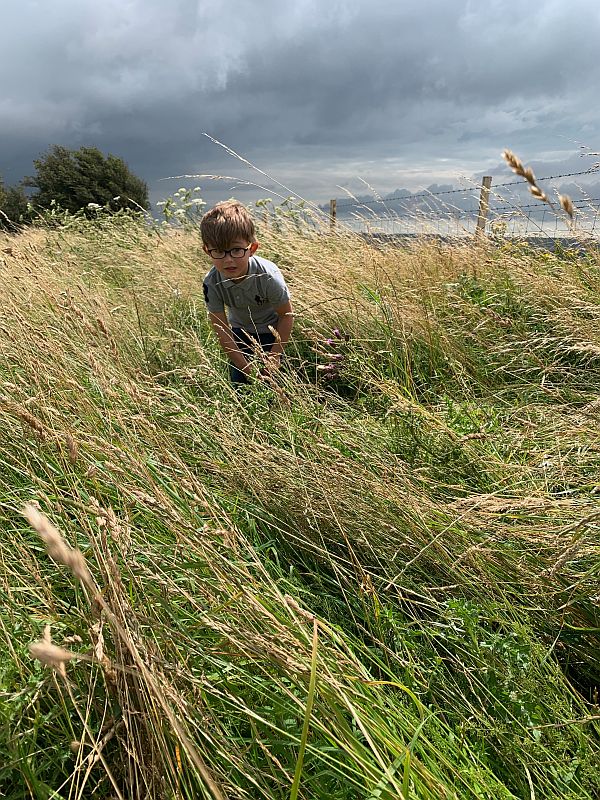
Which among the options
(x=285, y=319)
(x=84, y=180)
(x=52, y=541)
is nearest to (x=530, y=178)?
(x=285, y=319)

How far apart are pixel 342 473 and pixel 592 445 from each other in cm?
84

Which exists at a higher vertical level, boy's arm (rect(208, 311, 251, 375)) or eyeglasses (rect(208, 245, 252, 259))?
eyeglasses (rect(208, 245, 252, 259))

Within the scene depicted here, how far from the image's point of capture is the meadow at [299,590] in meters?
0.93

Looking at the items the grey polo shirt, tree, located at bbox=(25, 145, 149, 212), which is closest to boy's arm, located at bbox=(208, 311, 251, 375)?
the grey polo shirt

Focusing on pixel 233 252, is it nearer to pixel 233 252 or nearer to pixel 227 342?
pixel 233 252

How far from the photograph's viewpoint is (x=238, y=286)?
314 centimetres

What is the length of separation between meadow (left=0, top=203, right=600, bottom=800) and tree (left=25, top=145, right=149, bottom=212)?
21.5 meters

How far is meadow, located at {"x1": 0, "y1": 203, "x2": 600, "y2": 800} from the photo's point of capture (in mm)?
927

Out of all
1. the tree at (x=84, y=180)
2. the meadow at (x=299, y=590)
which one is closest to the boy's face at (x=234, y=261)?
the meadow at (x=299, y=590)

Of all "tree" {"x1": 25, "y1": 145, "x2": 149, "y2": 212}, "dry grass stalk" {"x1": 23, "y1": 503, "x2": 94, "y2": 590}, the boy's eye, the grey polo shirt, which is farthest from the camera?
"tree" {"x1": 25, "y1": 145, "x2": 149, "y2": 212}

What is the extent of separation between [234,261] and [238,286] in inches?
8.9

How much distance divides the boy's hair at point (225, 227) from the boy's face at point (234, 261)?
0.07 ft

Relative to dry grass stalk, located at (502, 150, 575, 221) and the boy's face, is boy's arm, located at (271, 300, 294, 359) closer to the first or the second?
the boy's face

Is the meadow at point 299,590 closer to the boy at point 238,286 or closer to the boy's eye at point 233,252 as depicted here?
the boy at point 238,286
